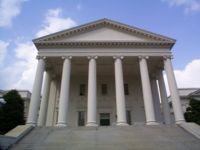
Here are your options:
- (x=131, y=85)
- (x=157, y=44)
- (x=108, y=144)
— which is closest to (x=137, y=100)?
(x=131, y=85)

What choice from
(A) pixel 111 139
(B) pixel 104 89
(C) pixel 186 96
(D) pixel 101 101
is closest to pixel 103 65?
(B) pixel 104 89

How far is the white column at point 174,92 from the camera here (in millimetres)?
22617

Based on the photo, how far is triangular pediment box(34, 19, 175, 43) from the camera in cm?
2605

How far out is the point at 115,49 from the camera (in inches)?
1019

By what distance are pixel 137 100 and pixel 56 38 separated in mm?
14376

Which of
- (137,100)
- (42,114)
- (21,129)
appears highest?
(137,100)

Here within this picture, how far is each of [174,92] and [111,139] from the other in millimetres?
10970

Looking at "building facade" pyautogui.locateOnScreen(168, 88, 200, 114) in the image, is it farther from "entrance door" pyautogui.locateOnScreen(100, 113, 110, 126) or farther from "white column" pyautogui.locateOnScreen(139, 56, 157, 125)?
"white column" pyautogui.locateOnScreen(139, 56, 157, 125)

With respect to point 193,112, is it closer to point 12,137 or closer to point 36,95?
point 36,95

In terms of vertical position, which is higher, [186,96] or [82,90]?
[186,96]

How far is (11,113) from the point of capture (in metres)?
24.2

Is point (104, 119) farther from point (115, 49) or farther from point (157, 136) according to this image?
point (157, 136)

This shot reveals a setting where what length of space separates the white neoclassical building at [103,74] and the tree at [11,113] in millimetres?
2385

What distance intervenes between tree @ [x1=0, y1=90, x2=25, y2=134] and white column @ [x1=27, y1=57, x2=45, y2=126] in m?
3.18
